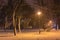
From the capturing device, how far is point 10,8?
1147 inches

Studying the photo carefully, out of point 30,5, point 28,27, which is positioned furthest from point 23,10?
point 28,27

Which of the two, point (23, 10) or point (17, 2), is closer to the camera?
point (17, 2)

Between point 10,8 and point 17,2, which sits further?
point 10,8

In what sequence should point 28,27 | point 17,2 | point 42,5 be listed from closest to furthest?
1. point 17,2
2. point 42,5
3. point 28,27

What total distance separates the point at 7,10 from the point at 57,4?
766 centimetres

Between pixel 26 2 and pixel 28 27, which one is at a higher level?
pixel 26 2

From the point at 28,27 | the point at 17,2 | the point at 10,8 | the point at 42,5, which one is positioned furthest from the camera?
the point at 28,27

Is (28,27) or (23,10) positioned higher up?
(23,10)

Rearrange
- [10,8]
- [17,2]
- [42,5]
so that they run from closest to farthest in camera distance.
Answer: [17,2], [10,8], [42,5]

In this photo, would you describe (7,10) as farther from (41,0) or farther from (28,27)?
(28,27)

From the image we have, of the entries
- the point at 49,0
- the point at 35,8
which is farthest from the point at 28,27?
the point at 49,0

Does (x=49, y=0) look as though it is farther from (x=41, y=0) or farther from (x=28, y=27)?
(x=28, y=27)

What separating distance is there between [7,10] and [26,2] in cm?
319

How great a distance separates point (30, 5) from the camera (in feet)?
104
